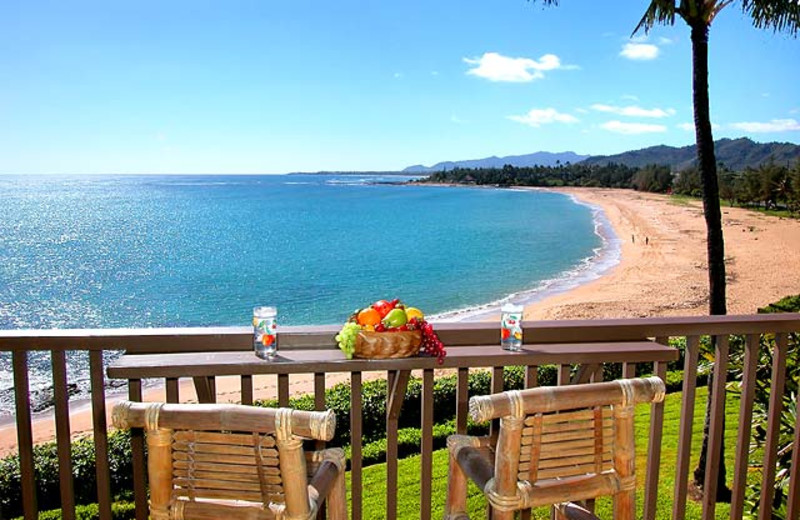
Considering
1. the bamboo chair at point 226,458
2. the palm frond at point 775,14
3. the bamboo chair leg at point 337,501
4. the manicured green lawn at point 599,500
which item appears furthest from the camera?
the palm frond at point 775,14

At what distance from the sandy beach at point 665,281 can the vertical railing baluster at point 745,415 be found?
6321 mm

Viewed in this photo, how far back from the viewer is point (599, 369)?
1.91 metres

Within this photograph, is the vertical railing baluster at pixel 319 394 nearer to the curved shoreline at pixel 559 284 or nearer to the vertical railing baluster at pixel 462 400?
the vertical railing baluster at pixel 462 400

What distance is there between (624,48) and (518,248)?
12.5m

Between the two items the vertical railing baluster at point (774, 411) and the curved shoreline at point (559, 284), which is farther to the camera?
the curved shoreline at point (559, 284)

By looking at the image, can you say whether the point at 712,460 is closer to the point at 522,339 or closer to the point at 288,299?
the point at 522,339

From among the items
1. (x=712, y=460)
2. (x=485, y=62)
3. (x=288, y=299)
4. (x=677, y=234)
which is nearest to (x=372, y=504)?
(x=712, y=460)

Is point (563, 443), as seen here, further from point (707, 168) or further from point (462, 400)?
point (707, 168)

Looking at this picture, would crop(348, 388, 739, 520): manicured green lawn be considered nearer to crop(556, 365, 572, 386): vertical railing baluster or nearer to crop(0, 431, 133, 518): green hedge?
crop(556, 365, 572, 386): vertical railing baluster

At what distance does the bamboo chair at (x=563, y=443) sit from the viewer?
4.28 feet

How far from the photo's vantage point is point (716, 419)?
2.06m

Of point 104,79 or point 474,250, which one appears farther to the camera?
point 104,79

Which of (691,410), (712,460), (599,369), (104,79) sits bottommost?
(712,460)

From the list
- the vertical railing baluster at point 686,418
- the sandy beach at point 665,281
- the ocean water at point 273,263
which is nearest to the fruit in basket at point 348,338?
the vertical railing baluster at point 686,418
